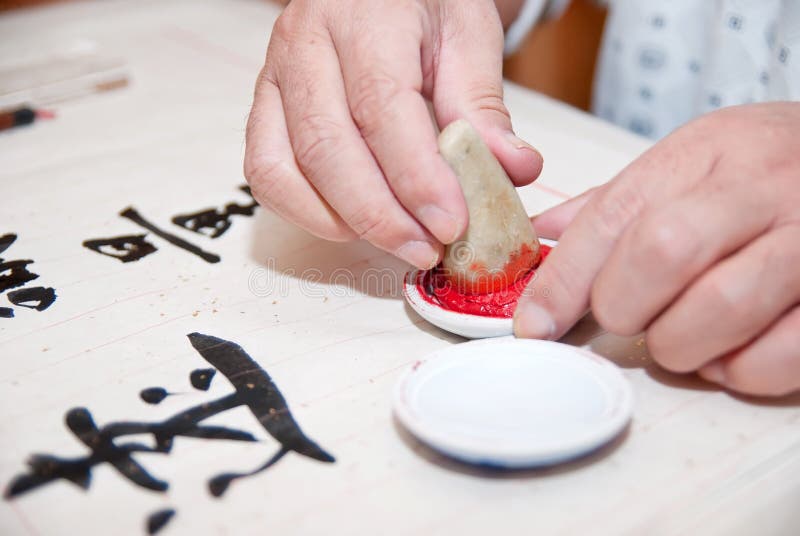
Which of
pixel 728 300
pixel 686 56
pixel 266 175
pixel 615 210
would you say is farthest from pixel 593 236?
pixel 686 56

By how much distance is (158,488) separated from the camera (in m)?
0.66

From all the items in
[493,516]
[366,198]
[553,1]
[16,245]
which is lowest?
[16,245]

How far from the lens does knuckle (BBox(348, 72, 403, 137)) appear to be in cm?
86

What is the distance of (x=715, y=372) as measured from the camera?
74cm

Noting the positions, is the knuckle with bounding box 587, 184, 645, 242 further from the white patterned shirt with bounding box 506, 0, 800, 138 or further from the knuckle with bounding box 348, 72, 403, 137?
the white patterned shirt with bounding box 506, 0, 800, 138

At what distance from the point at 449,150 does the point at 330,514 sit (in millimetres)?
398

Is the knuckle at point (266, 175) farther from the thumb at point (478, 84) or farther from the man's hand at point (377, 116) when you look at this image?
the thumb at point (478, 84)

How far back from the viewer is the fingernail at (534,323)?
80 cm

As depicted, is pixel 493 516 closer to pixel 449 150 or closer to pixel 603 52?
pixel 449 150

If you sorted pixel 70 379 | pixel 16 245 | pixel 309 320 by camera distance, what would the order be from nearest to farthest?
pixel 70 379, pixel 309 320, pixel 16 245

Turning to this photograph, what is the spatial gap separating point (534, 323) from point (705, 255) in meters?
0.18

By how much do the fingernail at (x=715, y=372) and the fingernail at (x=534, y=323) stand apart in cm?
15

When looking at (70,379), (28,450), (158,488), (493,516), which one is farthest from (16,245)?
(493,516)

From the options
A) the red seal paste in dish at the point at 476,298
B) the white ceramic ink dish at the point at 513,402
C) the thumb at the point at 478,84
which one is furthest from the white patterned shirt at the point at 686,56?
the white ceramic ink dish at the point at 513,402
